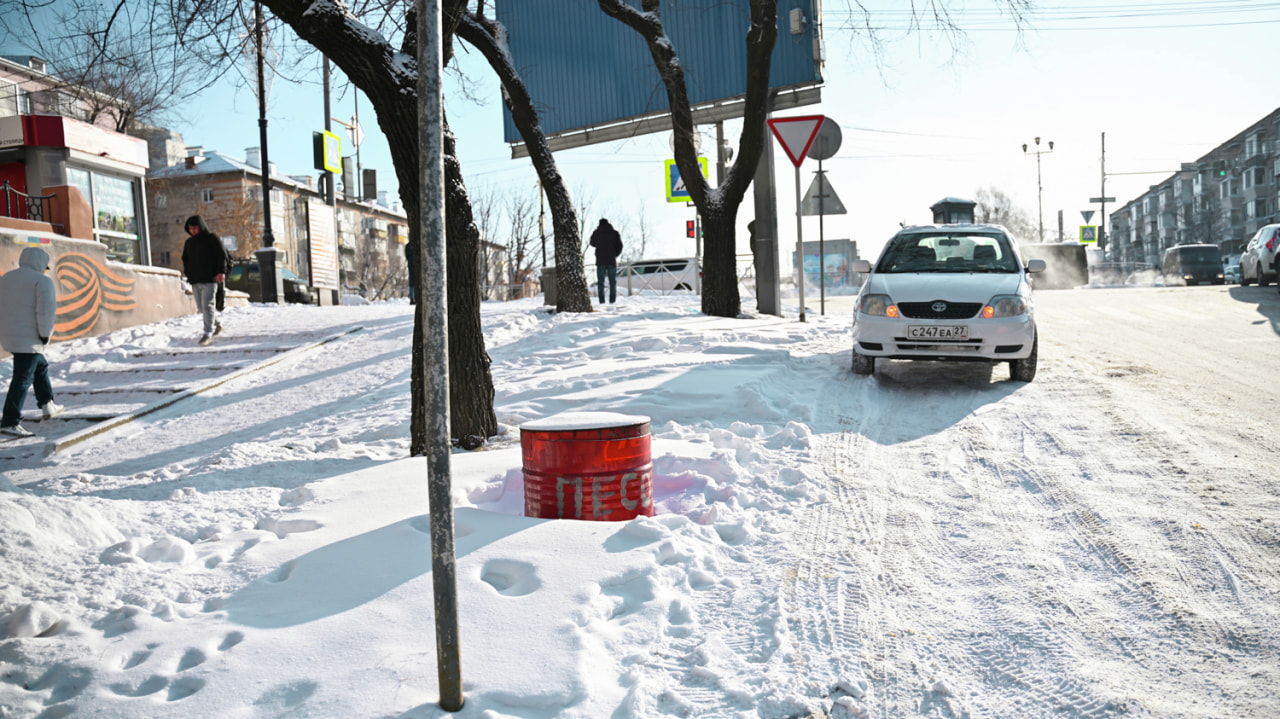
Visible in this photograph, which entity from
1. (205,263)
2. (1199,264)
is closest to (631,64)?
(205,263)

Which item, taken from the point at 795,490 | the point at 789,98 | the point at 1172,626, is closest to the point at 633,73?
the point at 789,98

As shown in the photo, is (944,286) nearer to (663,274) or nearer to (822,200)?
(822,200)

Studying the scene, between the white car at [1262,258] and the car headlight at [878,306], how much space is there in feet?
49.2

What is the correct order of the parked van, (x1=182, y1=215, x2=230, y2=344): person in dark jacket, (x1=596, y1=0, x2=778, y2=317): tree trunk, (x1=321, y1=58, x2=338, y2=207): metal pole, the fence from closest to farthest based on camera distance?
(x1=182, y1=215, x2=230, y2=344): person in dark jacket → (x1=596, y1=0, x2=778, y2=317): tree trunk → the fence → (x1=321, y1=58, x2=338, y2=207): metal pole → the parked van

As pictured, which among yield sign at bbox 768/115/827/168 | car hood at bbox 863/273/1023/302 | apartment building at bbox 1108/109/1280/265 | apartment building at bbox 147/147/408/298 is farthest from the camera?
apartment building at bbox 1108/109/1280/265

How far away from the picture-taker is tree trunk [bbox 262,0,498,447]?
5645mm

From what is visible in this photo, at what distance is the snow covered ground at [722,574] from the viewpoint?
2623 mm

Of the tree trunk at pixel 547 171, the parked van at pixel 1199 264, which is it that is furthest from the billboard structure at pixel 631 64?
the parked van at pixel 1199 264

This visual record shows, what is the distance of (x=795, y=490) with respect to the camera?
479 centimetres

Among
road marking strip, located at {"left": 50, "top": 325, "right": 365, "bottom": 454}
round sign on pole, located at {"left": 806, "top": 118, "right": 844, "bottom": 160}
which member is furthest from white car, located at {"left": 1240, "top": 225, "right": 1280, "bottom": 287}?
road marking strip, located at {"left": 50, "top": 325, "right": 365, "bottom": 454}

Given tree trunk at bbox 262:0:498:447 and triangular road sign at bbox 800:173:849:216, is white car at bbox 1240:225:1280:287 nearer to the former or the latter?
triangular road sign at bbox 800:173:849:216

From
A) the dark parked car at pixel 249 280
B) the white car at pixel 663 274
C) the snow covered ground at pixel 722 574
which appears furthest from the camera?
the white car at pixel 663 274

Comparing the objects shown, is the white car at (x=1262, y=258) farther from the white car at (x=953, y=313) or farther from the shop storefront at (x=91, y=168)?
the shop storefront at (x=91, y=168)

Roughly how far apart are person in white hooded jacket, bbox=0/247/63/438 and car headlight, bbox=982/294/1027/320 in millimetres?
9101
